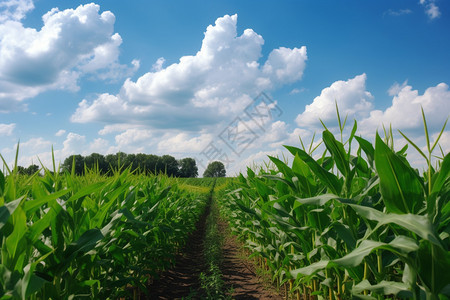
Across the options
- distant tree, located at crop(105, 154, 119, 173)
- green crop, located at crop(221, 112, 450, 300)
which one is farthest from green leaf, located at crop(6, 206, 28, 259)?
distant tree, located at crop(105, 154, 119, 173)

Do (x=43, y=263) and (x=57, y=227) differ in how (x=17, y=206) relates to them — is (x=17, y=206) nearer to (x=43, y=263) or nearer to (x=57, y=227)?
(x=57, y=227)

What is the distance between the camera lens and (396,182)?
5.60ft

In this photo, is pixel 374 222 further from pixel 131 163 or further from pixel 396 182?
pixel 131 163

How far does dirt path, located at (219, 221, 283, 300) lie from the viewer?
4740 mm

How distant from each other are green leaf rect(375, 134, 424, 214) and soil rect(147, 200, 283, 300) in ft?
9.94

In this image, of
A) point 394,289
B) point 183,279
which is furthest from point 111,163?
point 394,289

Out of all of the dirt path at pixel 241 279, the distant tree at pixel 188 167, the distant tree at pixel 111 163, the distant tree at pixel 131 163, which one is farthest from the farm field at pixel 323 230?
the distant tree at pixel 188 167

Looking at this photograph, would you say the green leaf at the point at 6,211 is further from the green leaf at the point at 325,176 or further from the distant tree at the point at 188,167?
the distant tree at the point at 188,167

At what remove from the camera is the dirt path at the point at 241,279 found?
4740mm

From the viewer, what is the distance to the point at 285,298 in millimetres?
4344

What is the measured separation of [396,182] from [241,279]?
461 centimetres

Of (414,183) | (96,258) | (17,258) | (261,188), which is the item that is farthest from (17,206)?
(261,188)

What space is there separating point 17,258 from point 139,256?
2598mm

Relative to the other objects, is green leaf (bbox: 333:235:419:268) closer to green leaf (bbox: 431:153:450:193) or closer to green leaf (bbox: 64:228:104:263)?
green leaf (bbox: 431:153:450:193)
